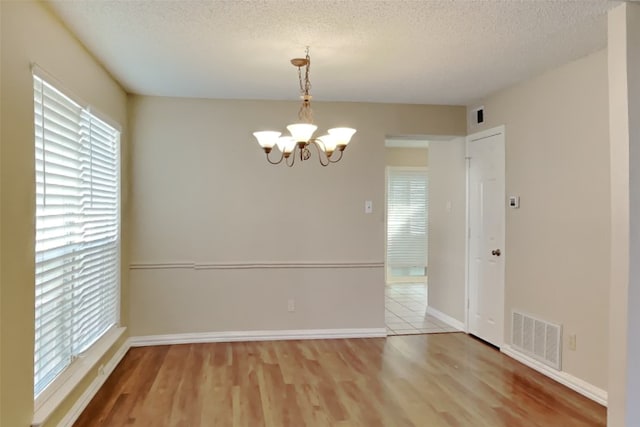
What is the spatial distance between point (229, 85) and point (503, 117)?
2536mm

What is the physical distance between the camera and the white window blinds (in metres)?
2.39

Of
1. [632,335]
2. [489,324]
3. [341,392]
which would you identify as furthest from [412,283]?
[632,335]

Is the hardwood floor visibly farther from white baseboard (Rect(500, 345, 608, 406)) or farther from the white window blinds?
the white window blinds

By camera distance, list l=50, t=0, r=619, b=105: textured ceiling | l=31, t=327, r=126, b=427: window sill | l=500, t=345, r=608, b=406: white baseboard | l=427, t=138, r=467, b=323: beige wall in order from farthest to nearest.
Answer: l=427, t=138, r=467, b=323: beige wall
l=500, t=345, r=608, b=406: white baseboard
l=50, t=0, r=619, b=105: textured ceiling
l=31, t=327, r=126, b=427: window sill

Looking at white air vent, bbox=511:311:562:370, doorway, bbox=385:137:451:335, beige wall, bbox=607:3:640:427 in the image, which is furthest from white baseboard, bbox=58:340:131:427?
doorway, bbox=385:137:451:335

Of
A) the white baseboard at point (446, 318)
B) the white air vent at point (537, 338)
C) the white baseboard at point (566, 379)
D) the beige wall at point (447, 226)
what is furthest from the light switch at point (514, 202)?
the white baseboard at point (446, 318)

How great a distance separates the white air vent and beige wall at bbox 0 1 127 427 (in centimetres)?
351

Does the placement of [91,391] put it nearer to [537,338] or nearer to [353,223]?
[353,223]

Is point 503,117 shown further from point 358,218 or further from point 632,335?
point 632,335

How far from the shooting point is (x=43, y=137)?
2367 mm

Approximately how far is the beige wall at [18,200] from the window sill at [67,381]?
A: 10cm

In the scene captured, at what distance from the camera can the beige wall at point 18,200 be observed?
6.55 ft

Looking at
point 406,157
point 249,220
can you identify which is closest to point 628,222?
point 249,220

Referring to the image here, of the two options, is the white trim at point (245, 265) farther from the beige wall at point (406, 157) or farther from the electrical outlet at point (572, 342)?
the beige wall at point (406, 157)
